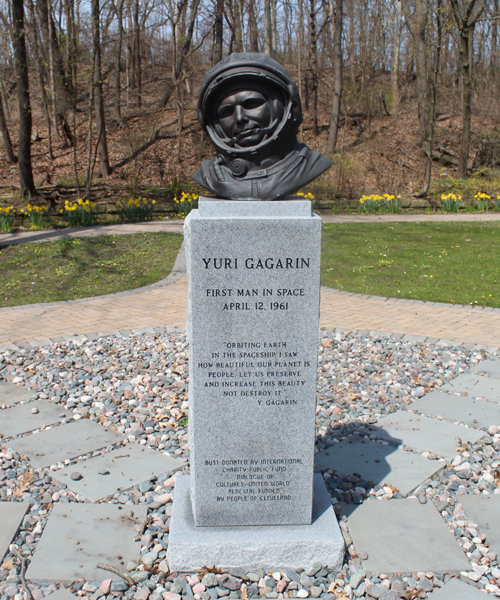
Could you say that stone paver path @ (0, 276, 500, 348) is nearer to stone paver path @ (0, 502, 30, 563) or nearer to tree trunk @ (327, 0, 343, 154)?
stone paver path @ (0, 502, 30, 563)

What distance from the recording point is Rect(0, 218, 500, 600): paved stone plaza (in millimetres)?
2729

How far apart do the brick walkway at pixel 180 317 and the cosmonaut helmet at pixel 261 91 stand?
4.00 meters

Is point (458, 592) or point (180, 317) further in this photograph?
point (180, 317)

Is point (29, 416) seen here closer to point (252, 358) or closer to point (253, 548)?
point (253, 548)

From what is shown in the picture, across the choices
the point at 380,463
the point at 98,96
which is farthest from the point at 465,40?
the point at 380,463

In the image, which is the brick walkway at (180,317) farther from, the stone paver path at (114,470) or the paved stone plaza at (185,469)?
the stone paver path at (114,470)

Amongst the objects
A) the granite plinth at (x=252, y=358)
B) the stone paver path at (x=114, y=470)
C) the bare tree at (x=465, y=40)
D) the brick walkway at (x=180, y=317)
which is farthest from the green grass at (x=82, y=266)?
the bare tree at (x=465, y=40)

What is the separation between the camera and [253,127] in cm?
301

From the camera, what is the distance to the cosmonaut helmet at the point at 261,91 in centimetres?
290

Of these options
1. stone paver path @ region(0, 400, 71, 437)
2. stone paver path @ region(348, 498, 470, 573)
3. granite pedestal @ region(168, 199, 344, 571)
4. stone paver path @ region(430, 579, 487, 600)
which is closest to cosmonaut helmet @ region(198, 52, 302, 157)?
granite pedestal @ region(168, 199, 344, 571)

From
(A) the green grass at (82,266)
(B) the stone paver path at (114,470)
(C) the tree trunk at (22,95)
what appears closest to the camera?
(B) the stone paver path at (114,470)

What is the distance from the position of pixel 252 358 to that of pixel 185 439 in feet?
5.47

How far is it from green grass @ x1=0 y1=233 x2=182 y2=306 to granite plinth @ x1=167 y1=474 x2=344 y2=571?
6.08 meters

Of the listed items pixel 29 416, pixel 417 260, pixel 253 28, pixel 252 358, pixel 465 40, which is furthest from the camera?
pixel 253 28
